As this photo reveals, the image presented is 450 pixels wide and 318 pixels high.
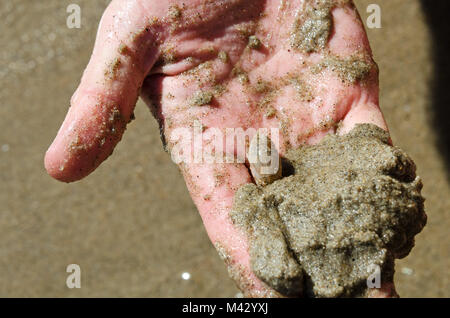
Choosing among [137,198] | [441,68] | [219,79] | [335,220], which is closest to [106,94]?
[219,79]

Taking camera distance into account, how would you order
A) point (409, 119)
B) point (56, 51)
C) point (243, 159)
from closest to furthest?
1. point (243, 159)
2. point (409, 119)
3. point (56, 51)

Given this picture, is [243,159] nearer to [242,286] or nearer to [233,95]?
[233,95]

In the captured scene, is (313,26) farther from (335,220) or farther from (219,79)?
(335,220)

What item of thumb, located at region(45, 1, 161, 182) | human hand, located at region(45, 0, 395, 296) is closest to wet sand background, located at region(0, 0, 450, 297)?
human hand, located at region(45, 0, 395, 296)

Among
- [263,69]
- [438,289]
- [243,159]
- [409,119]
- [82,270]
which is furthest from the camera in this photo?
[409,119]

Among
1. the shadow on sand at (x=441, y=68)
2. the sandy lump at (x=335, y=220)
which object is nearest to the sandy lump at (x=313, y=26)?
the sandy lump at (x=335, y=220)

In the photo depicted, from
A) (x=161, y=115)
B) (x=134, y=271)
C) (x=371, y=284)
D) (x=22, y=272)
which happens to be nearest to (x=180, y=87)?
(x=161, y=115)
